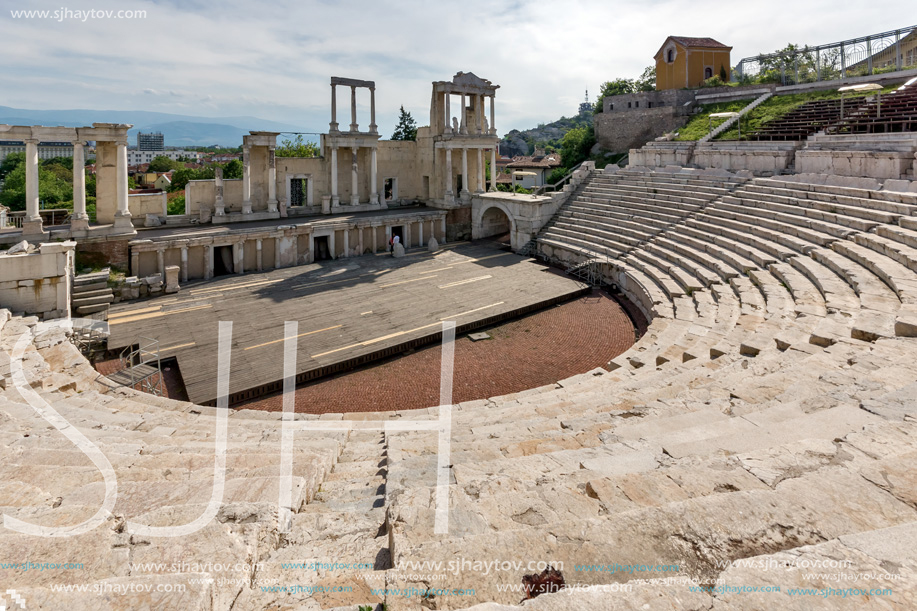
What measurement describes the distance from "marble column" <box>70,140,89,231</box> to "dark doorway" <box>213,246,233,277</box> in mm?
5014

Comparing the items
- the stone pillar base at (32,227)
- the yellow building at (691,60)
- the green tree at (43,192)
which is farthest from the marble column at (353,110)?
the green tree at (43,192)

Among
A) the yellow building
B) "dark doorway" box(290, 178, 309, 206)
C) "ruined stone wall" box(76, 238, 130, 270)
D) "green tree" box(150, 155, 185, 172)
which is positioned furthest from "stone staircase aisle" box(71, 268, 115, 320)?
"green tree" box(150, 155, 185, 172)

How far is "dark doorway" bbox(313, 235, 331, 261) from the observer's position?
26.0 m

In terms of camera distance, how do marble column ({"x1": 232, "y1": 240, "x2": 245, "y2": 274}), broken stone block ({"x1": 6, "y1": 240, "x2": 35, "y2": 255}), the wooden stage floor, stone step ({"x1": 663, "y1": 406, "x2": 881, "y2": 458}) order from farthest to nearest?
marble column ({"x1": 232, "y1": 240, "x2": 245, "y2": 274}), broken stone block ({"x1": 6, "y1": 240, "x2": 35, "y2": 255}), the wooden stage floor, stone step ({"x1": 663, "y1": 406, "x2": 881, "y2": 458})

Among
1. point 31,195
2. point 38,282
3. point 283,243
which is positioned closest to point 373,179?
point 283,243

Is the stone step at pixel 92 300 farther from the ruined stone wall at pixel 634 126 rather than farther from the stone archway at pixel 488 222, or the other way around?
the ruined stone wall at pixel 634 126

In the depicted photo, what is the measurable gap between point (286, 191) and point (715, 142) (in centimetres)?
2573

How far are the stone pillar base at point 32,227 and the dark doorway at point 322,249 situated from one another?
11070 millimetres

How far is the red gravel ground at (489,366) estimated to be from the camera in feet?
40.0

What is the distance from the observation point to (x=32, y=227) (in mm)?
18906

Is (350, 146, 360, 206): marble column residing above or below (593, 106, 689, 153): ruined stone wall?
below

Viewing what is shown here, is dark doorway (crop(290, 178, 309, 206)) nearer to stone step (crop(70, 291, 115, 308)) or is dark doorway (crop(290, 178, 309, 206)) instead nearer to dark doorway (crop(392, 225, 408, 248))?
dark doorway (crop(392, 225, 408, 248))

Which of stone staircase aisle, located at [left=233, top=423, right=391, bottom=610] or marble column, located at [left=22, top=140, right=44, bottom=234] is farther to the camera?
marble column, located at [left=22, top=140, right=44, bottom=234]

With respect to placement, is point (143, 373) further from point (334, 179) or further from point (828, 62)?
point (828, 62)
